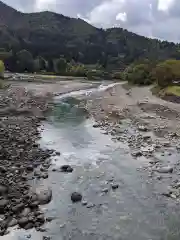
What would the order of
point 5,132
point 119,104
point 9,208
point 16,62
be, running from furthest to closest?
point 16,62 → point 119,104 → point 5,132 → point 9,208

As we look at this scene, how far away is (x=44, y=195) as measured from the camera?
17.5m

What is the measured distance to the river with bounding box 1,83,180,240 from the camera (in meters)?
14.2

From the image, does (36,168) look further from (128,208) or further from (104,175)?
(128,208)

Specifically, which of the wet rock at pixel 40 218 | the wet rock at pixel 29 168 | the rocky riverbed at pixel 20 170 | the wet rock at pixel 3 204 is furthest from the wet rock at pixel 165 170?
the wet rock at pixel 3 204

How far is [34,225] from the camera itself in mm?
14664

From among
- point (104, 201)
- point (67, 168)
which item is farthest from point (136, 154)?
point (104, 201)

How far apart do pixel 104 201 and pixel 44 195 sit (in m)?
2.96

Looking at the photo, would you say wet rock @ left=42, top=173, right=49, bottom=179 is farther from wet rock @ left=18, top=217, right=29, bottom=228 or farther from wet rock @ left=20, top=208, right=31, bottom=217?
wet rock @ left=18, top=217, right=29, bottom=228

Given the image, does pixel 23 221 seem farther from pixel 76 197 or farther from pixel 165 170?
pixel 165 170

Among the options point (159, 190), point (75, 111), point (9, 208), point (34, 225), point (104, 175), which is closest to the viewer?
point (34, 225)

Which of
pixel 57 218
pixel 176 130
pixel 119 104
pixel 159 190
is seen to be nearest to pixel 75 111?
pixel 119 104

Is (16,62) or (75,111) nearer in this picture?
(75,111)

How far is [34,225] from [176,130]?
23.2 m

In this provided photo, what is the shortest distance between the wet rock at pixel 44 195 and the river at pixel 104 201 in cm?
29
